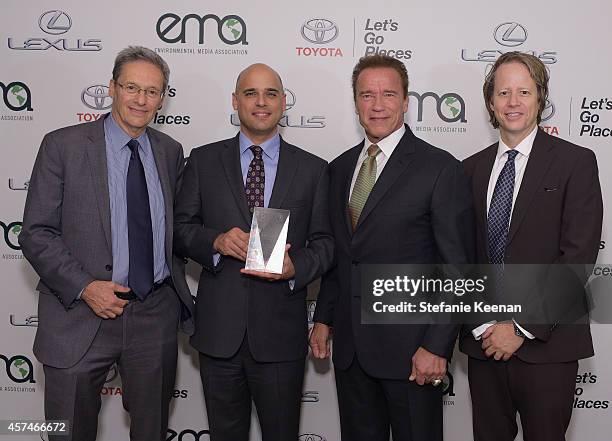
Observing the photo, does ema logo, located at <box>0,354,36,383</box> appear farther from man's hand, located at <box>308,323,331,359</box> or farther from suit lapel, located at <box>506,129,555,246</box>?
suit lapel, located at <box>506,129,555,246</box>

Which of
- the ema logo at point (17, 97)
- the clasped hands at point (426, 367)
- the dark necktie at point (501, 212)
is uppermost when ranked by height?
the ema logo at point (17, 97)

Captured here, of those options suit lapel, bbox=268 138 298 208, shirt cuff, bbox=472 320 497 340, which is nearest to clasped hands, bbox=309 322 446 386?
shirt cuff, bbox=472 320 497 340

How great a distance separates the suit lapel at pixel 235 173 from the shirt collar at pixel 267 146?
0.08ft

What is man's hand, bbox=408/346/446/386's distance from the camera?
2.35m

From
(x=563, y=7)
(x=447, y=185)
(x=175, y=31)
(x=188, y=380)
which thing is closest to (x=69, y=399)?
(x=188, y=380)

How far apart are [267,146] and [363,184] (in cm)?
47

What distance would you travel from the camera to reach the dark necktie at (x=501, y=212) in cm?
236

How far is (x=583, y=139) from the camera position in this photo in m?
3.41

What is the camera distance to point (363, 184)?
2.57 meters

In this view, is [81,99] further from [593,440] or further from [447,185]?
[593,440]

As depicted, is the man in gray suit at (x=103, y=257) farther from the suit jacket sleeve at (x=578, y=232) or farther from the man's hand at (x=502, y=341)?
the suit jacket sleeve at (x=578, y=232)

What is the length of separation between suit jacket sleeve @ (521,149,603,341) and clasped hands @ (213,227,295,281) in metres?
0.96

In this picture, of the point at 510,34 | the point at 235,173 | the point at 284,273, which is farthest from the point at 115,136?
the point at 510,34

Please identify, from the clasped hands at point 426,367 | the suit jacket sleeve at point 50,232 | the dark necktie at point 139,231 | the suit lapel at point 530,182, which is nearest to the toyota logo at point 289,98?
the dark necktie at point 139,231
